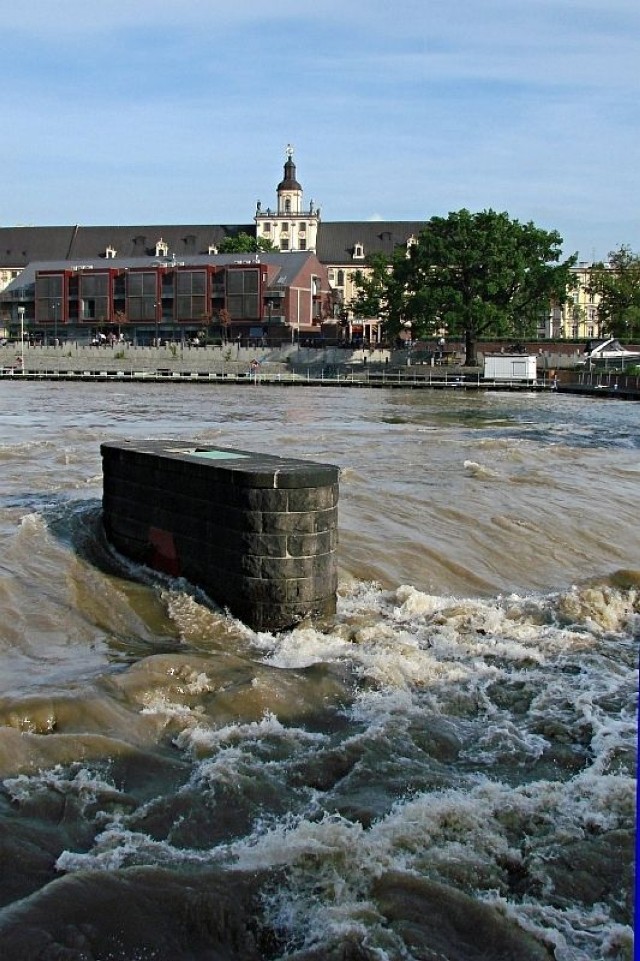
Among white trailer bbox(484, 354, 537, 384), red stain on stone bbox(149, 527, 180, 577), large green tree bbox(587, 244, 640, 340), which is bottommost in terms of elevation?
red stain on stone bbox(149, 527, 180, 577)

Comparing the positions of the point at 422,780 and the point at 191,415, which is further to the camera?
the point at 191,415

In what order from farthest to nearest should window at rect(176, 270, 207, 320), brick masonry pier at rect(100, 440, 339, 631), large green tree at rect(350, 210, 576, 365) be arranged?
window at rect(176, 270, 207, 320), large green tree at rect(350, 210, 576, 365), brick masonry pier at rect(100, 440, 339, 631)

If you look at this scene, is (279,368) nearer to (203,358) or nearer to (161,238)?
(203,358)

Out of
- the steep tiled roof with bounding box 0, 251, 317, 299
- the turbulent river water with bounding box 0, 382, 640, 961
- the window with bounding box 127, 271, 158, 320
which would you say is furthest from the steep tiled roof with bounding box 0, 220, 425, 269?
the turbulent river water with bounding box 0, 382, 640, 961

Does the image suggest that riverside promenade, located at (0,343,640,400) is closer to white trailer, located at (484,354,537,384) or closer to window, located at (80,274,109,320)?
white trailer, located at (484,354,537,384)

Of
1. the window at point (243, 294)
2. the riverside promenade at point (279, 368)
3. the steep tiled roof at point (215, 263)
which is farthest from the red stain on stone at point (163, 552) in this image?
the steep tiled roof at point (215, 263)

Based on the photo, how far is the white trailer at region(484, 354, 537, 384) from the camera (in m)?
82.9

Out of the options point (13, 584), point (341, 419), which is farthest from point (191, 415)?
point (13, 584)

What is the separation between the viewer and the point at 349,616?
11.2 m

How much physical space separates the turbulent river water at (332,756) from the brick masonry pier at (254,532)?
27cm

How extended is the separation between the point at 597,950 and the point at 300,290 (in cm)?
12239

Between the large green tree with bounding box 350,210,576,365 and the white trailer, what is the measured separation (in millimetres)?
5169

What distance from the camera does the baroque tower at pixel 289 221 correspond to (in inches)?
6954

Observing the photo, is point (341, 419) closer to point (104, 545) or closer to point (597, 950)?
point (104, 545)
